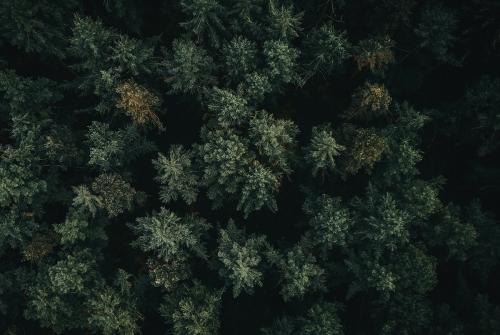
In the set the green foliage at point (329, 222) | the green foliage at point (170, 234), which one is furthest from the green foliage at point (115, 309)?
the green foliage at point (329, 222)

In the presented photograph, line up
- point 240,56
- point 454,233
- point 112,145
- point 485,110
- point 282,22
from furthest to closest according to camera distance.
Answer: point 485,110
point 112,145
point 240,56
point 454,233
point 282,22

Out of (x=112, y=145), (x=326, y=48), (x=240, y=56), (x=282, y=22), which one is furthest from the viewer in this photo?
(x=326, y=48)

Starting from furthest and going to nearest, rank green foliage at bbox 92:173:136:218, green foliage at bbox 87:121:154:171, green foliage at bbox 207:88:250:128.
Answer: green foliage at bbox 92:173:136:218 → green foliage at bbox 87:121:154:171 → green foliage at bbox 207:88:250:128

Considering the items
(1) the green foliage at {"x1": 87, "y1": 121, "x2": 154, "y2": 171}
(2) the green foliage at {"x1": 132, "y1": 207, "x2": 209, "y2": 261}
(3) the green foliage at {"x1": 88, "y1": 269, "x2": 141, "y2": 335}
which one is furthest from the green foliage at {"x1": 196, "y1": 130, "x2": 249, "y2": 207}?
(3) the green foliage at {"x1": 88, "y1": 269, "x2": 141, "y2": 335}

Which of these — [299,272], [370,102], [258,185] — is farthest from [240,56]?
[299,272]

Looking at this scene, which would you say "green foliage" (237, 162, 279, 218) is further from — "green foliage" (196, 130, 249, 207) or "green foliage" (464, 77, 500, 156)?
"green foliage" (464, 77, 500, 156)

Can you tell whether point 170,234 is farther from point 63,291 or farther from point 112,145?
point 63,291

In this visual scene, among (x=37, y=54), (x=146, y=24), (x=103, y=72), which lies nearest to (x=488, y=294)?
(x=103, y=72)
